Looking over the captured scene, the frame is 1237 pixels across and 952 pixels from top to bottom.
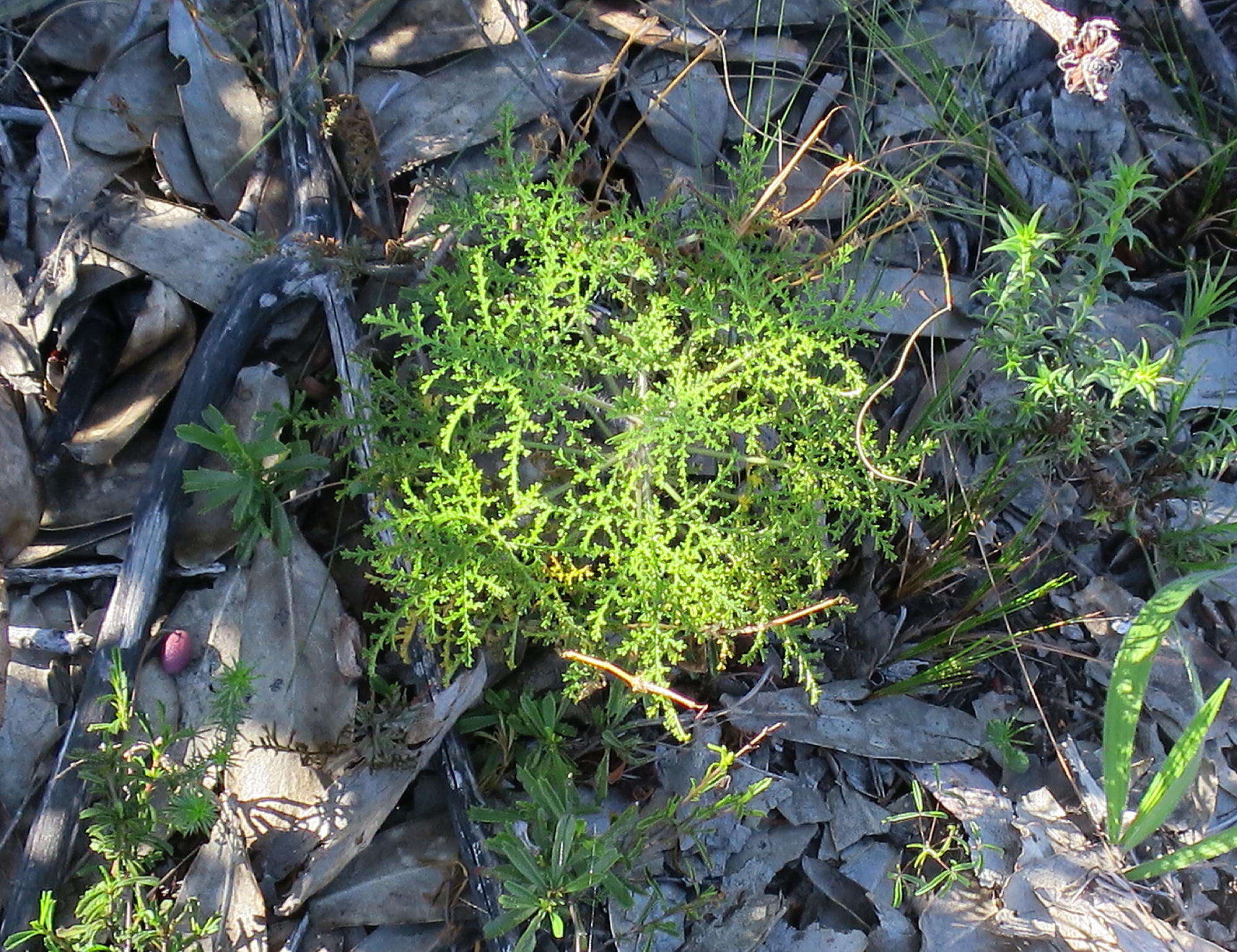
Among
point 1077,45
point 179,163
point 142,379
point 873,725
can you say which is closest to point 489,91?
point 179,163

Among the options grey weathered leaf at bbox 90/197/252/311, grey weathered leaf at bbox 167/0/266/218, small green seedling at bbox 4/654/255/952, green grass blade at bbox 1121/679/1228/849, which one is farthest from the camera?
grey weathered leaf at bbox 167/0/266/218

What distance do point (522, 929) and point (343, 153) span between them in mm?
2023

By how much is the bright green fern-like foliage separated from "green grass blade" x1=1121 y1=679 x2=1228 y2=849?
85 centimetres

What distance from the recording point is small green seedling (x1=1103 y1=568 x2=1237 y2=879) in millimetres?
2320

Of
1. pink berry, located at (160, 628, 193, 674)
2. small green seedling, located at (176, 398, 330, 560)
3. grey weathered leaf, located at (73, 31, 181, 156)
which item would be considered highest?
grey weathered leaf, located at (73, 31, 181, 156)

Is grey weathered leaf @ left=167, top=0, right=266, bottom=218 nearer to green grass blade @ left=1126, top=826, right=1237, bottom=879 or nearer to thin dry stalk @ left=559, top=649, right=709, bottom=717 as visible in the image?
thin dry stalk @ left=559, top=649, right=709, bottom=717

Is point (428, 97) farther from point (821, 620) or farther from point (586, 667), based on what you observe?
point (821, 620)

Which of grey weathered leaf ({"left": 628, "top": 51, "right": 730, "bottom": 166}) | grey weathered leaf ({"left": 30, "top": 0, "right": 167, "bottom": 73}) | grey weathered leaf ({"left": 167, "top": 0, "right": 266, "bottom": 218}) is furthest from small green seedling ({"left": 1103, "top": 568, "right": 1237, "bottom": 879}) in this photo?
grey weathered leaf ({"left": 30, "top": 0, "right": 167, "bottom": 73})

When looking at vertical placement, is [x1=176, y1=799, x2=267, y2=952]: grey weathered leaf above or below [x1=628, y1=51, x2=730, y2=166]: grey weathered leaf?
below

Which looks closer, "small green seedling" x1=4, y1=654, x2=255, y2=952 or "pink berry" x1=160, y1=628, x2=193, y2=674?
"small green seedling" x1=4, y1=654, x2=255, y2=952

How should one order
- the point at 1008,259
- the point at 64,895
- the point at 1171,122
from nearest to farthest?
the point at 64,895
the point at 1008,259
the point at 1171,122

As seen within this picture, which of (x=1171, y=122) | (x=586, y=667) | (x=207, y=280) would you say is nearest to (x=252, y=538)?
(x=207, y=280)

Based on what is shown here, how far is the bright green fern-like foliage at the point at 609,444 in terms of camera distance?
2184mm

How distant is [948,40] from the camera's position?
2.98m
